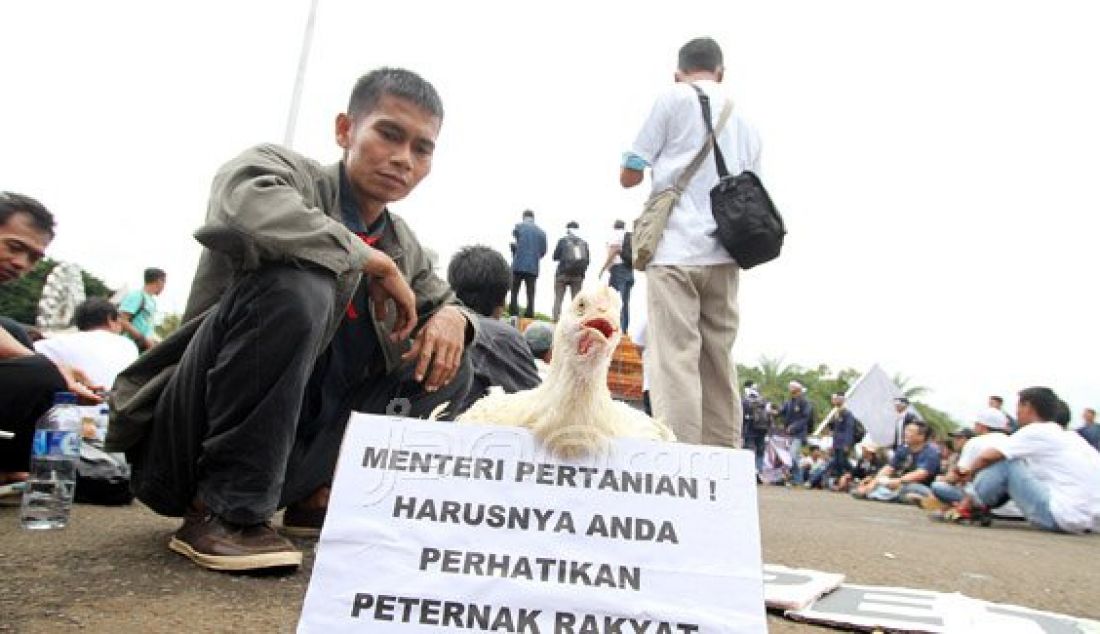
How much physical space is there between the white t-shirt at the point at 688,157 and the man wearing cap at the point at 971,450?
205 inches

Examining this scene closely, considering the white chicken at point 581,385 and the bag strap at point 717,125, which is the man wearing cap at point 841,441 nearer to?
the bag strap at point 717,125

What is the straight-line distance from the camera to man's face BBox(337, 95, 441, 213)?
2553 mm

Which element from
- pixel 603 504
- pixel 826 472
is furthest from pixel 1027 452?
pixel 826 472

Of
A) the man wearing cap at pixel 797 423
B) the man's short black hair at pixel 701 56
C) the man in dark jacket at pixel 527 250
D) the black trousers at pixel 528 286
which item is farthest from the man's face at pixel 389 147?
the man wearing cap at pixel 797 423

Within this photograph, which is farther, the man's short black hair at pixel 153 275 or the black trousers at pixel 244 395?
the man's short black hair at pixel 153 275

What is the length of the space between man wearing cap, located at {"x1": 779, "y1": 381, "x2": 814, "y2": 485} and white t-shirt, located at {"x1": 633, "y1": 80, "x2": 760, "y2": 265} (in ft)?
43.8

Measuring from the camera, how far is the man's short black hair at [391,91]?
8.45ft

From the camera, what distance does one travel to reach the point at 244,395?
2189mm

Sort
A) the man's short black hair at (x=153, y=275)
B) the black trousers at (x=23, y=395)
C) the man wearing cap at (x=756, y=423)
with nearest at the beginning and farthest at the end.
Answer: the black trousers at (x=23, y=395) → the man's short black hair at (x=153, y=275) → the man wearing cap at (x=756, y=423)

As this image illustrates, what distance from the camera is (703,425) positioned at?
4.06 metres

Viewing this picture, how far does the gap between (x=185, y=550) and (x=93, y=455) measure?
5.67 feet

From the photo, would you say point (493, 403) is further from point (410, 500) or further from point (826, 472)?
point (826, 472)

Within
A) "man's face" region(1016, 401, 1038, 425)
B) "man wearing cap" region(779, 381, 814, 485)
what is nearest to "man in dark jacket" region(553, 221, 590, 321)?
"man wearing cap" region(779, 381, 814, 485)

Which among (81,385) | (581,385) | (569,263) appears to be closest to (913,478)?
(569,263)
